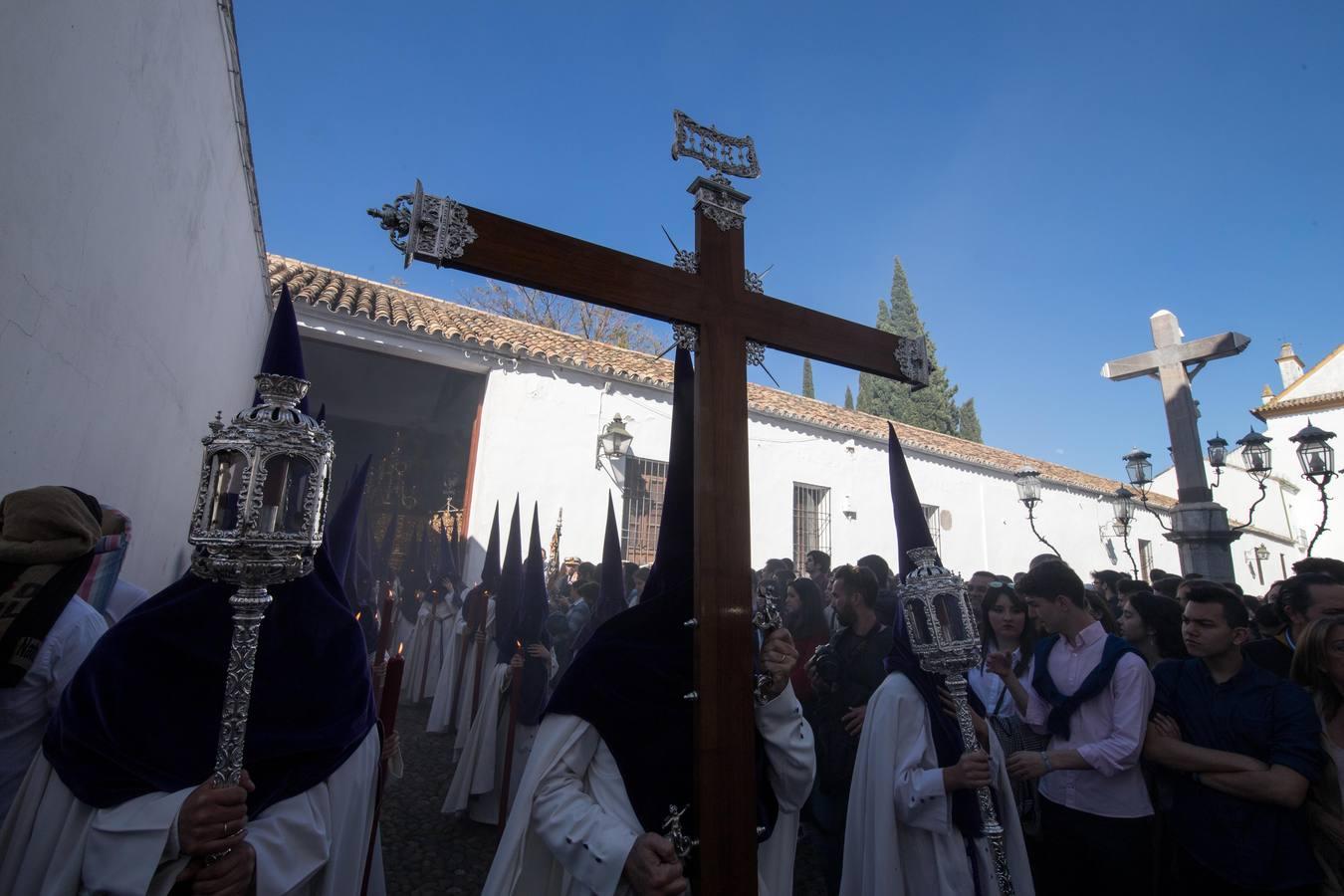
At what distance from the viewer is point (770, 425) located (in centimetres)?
1335

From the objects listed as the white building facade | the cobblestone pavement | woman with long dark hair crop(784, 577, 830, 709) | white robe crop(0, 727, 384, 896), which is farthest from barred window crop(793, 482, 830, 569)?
white robe crop(0, 727, 384, 896)

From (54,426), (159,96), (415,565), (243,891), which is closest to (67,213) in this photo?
(54,426)

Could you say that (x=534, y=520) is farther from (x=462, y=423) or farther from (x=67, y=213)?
(x=462, y=423)

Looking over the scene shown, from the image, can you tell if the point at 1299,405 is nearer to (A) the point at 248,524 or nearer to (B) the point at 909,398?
(B) the point at 909,398

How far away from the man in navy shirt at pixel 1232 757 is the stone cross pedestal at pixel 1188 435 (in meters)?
6.70

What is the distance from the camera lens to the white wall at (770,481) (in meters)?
10.6

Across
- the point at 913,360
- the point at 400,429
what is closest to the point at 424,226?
the point at 913,360

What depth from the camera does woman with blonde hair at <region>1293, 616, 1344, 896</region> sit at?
2.41 meters

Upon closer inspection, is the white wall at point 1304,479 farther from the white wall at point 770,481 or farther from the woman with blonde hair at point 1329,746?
the woman with blonde hair at point 1329,746

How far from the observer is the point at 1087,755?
109 inches

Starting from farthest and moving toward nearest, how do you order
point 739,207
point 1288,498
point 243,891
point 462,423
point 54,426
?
1. point 1288,498
2. point 462,423
3. point 54,426
4. point 739,207
5. point 243,891

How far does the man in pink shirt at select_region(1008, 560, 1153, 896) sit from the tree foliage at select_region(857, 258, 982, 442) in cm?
2054

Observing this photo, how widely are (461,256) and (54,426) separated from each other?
2755 millimetres

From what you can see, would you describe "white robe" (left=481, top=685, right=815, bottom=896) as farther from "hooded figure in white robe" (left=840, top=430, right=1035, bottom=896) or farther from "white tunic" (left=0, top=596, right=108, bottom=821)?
"white tunic" (left=0, top=596, right=108, bottom=821)
